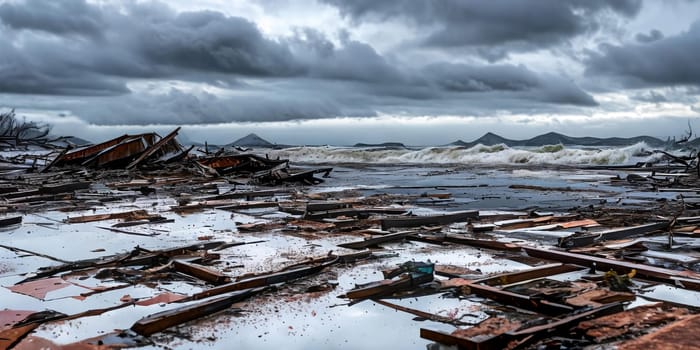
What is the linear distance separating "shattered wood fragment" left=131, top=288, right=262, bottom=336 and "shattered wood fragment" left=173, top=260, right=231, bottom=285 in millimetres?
598

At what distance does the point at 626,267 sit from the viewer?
19.4ft

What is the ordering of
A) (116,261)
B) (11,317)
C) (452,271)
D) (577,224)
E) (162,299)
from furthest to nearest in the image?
1. (577,224)
2. (116,261)
3. (452,271)
4. (162,299)
5. (11,317)

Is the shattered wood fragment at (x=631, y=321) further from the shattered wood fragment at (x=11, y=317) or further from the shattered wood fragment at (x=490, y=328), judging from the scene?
the shattered wood fragment at (x=11, y=317)

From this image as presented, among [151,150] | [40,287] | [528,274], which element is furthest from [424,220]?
[151,150]

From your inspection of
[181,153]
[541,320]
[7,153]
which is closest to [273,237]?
[541,320]

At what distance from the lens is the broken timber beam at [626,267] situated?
5.43 m

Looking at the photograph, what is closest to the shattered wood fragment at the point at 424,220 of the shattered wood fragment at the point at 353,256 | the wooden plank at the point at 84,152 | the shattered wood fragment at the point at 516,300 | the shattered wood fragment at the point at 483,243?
the shattered wood fragment at the point at 483,243

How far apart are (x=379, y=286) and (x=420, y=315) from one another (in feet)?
2.13

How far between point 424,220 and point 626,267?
421 centimetres

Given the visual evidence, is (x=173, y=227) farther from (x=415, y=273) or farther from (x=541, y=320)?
(x=541, y=320)

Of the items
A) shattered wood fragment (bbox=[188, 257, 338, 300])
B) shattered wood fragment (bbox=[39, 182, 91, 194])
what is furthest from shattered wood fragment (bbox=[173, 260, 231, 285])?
shattered wood fragment (bbox=[39, 182, 91, 194])

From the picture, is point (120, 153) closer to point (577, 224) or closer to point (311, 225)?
point (311, 225)

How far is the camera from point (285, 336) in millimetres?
4258

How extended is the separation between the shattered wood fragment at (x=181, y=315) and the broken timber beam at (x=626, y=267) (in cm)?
373
